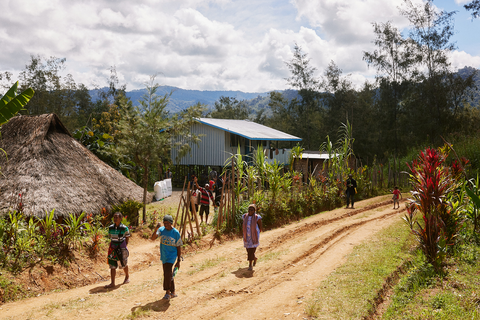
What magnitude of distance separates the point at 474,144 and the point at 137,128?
18619 millimetres

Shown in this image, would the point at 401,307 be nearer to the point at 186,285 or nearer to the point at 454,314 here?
the point at 454,314

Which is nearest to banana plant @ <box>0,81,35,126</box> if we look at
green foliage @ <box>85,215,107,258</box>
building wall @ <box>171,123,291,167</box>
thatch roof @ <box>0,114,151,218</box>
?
thatch roof @ <box>0,114,151,218</box>

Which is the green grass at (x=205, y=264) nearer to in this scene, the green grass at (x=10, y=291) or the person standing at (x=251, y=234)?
the person standing at (x=251, y=234)

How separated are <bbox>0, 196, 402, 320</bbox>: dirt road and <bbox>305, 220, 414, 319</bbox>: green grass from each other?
26 cm

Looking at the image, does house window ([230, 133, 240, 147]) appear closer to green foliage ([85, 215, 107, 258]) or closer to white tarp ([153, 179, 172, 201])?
white tarp ([153, 179, 172, 201])

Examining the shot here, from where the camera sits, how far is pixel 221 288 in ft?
22.5

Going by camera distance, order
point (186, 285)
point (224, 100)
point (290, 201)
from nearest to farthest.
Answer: point (186, 285) < point (290, 201) < point (224, 100)

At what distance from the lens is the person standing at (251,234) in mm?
8156

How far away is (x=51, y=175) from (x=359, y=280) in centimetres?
893

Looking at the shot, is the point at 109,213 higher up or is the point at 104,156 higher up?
the point at 104,156

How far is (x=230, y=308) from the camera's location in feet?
19.5

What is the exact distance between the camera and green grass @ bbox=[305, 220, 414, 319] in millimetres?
5629

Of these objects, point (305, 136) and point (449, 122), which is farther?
point (305, 136)

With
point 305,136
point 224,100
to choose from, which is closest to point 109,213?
point 305,136
